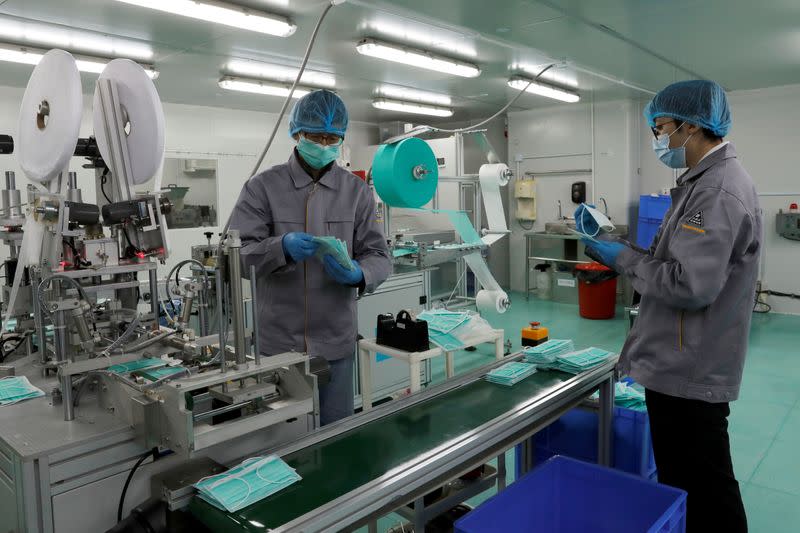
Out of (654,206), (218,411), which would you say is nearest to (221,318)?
(218,411)

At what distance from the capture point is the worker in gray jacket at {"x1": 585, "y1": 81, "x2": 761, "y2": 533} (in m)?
1.51

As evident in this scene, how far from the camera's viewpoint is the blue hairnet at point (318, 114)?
1.85m

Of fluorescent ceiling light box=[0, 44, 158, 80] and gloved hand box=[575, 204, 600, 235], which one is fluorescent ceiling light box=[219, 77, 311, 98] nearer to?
fluorescent ceiling light box=[0, 44, 158, 80]

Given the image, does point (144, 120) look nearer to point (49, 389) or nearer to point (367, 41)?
point (49, 389)

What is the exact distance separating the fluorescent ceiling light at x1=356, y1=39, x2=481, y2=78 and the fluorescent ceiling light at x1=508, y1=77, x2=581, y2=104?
68cm

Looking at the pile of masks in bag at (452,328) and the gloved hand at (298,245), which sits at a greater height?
the gloved hand at (298,245)

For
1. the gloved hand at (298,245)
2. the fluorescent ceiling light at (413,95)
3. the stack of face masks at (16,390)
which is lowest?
the stack of face masks at (16,390)

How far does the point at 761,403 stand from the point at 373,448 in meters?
3.16

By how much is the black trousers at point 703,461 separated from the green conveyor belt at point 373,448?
0.38 meters

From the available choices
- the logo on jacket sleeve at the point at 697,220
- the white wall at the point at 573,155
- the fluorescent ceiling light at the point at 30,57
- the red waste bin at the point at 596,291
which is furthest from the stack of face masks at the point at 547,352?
the white wall at the point at 573,155

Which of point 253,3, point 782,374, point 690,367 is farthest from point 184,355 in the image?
point 782,374

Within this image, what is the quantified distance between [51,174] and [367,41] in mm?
2822

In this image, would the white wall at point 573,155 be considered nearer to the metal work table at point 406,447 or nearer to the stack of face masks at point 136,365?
the metal work table at point 406,447

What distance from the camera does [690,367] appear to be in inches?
62.1
